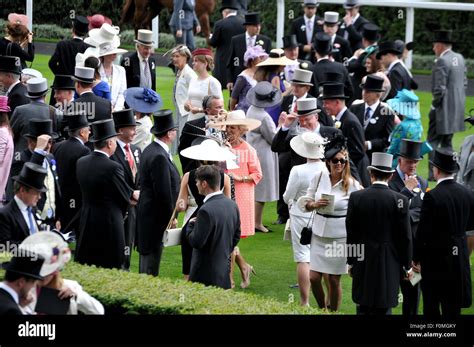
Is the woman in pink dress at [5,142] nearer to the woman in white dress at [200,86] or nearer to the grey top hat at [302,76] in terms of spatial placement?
the woman in white dress at [200,86]

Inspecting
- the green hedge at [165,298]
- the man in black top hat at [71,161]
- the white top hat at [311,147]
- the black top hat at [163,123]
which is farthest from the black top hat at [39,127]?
the white top hat at [311,147]

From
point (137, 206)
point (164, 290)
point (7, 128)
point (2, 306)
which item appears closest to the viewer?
point (2, 306)

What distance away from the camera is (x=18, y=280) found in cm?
733

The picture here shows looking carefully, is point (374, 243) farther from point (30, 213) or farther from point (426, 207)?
point (30, 213)

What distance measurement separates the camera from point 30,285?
736cm

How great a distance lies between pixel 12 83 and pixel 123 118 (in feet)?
9.41

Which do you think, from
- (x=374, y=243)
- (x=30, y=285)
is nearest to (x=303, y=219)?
(x=374, y=243)

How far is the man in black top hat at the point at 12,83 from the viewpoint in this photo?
13953 millimetres

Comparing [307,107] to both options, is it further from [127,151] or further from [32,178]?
[32,178]

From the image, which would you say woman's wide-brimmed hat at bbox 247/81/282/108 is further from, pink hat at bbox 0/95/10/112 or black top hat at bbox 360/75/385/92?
pink hat at bbox 0/95/10/112

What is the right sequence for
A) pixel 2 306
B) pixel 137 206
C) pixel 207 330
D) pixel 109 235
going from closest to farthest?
pixel 2 306 < pixel 207 330 < pixel 109 235 < pixel 137 206

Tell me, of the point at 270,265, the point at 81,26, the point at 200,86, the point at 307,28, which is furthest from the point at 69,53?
the point at 307,28

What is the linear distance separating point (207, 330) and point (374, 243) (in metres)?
2.04

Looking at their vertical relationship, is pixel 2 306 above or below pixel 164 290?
above
